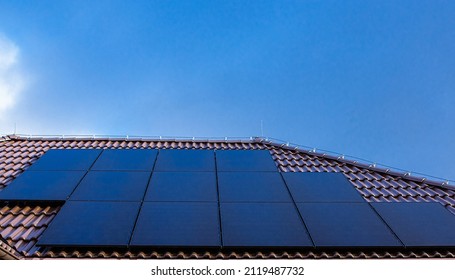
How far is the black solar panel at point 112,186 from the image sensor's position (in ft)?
25.8

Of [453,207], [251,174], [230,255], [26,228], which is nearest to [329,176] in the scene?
[251,174]

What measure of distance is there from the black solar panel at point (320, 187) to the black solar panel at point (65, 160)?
484 centimetres

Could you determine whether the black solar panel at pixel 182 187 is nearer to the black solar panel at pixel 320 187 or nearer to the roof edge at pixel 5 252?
the black solar panel at pixel 320 187

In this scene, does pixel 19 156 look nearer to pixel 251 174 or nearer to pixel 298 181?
pixel 251 174

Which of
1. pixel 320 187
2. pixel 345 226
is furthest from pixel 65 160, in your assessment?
pixel 345 226

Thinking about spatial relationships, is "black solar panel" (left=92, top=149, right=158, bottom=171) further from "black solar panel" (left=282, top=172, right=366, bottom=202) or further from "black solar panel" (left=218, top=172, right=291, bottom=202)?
"black solar panel" (left=282, top=172, right=366, bottom=202)

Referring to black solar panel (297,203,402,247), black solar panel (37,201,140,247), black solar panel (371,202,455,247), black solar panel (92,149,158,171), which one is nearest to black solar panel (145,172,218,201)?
black solar panel (37,201,140,247)

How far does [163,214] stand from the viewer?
7180 millimetres

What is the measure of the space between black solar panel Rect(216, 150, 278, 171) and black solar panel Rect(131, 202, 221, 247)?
84.4 inches

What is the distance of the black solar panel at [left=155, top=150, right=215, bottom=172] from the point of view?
9391mm

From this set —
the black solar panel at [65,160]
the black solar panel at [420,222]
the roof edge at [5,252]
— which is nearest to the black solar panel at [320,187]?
the black solar panel at [420,222]

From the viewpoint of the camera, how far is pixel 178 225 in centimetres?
686

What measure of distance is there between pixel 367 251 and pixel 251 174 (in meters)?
3.25

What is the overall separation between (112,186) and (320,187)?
176 inches
